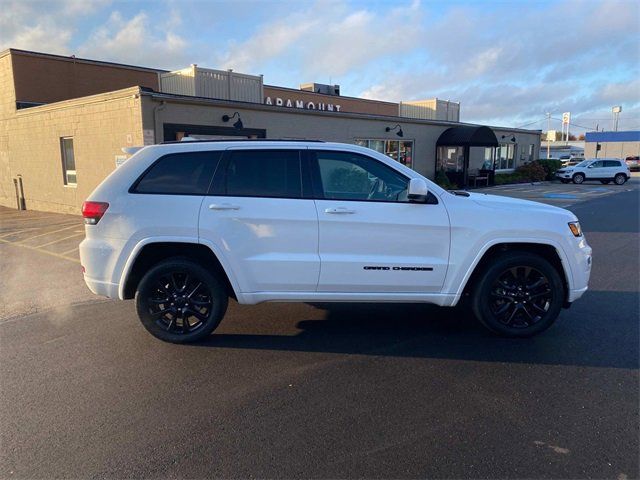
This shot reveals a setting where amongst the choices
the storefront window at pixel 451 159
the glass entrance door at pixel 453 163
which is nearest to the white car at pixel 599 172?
the glass entrance door at pixel 453 163

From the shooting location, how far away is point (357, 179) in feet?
14.8

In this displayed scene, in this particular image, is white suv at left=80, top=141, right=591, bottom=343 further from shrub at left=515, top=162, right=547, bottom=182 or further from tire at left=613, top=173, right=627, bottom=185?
tire at left=613, top=173, right=627, bottom=185

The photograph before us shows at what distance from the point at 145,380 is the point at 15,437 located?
3.12ft

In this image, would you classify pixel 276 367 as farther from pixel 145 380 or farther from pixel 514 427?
pixel 514 427

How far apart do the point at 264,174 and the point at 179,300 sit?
4.70 ft

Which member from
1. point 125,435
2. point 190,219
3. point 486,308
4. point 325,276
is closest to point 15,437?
point 125,435

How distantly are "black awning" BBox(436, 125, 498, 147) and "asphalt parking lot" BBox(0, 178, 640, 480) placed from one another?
18472 mm

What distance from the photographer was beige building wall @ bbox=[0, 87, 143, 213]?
12.4 m

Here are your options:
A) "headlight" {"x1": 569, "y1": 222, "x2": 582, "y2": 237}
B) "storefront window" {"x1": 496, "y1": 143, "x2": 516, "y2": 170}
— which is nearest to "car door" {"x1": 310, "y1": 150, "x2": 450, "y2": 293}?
"headlight" {"x1": 569, "y1": 222, "x2": 582, "y2": 237}

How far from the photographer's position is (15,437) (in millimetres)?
3100

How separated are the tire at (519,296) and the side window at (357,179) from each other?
1166 millimetres

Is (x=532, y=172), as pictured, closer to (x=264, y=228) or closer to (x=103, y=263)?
(x=264, y=228)

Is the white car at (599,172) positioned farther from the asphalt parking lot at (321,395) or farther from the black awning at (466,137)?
the asphalt parking lot at (321,395)

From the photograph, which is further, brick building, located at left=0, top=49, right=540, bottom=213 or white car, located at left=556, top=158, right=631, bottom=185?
white car, located at left=556, top=158, right=631, bottom=185
